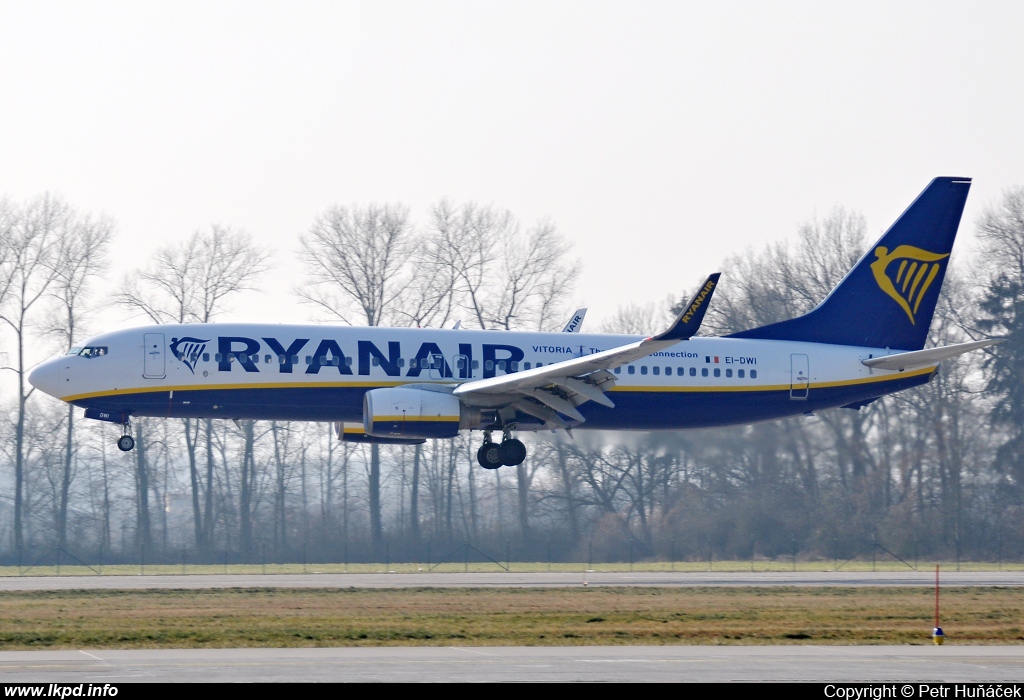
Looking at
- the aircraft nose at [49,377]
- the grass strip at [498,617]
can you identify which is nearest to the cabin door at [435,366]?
the grass strip at [498,617]

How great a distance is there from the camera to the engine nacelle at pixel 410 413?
113 ft

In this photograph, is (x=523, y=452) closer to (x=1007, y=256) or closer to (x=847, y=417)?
(x=847, y=417)

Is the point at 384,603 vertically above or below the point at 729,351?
below

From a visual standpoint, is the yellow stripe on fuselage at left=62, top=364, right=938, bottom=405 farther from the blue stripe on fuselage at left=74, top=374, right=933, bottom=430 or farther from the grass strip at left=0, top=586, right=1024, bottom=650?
the grass strip at left=0, top=586, right=1024, bottom=650

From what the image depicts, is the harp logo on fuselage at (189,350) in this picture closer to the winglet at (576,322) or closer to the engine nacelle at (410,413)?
the engine nacelle at (410,413)

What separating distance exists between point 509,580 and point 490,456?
12.9 feet

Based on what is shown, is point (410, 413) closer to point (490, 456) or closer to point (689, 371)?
point (490, 456)

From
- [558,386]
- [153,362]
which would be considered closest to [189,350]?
[153,362]

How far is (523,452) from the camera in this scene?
37.4m

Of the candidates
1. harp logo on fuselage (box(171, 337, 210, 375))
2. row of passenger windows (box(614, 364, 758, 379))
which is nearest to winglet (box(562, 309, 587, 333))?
row of passenger windows (box(614, 364, 758, 379))

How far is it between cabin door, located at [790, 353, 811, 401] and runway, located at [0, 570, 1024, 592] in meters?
5.38

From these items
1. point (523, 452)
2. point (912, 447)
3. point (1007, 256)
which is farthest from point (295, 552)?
point (1007, 256)

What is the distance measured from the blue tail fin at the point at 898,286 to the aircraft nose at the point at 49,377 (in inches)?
823

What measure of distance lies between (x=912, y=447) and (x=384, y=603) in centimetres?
3309
